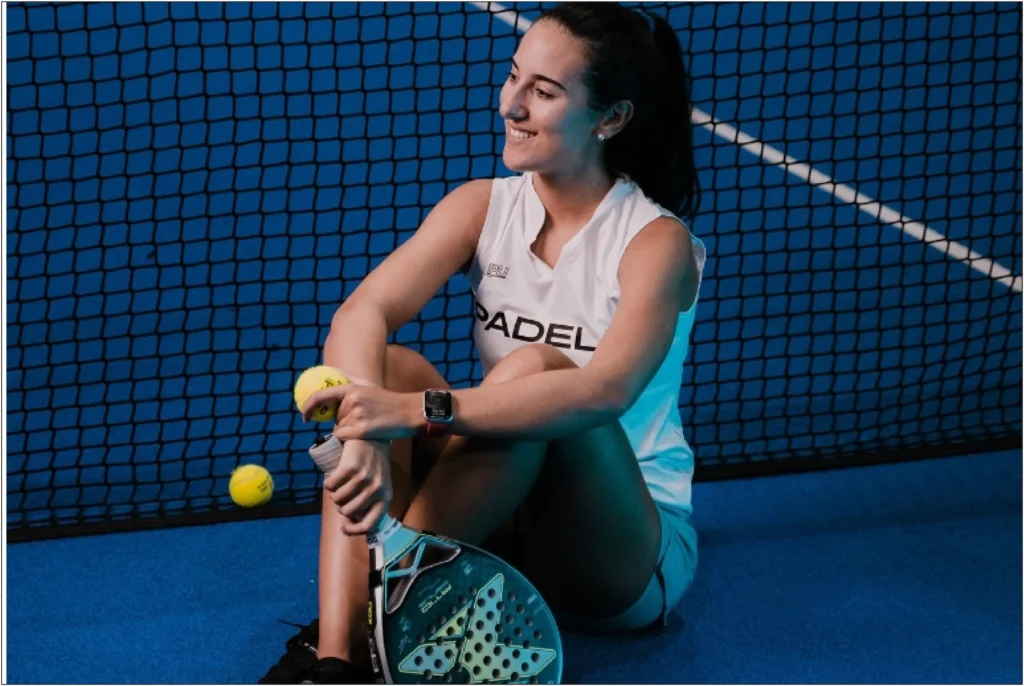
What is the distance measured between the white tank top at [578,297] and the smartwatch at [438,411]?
0.46m

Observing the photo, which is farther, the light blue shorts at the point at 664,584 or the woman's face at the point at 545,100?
the light blue shorts at the point at 664,584

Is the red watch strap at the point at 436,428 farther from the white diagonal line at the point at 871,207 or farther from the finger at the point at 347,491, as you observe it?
the white diagonal line at the point at 871,207

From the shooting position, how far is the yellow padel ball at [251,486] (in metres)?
3.27

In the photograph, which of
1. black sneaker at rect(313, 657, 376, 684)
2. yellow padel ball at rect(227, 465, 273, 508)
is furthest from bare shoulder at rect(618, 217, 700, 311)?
yellow padel ball at rect(227, 465, 273, 508)

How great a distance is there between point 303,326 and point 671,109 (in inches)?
68.9

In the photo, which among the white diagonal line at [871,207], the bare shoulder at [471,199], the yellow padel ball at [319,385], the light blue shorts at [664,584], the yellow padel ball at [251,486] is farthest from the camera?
the white diagonal line at [871,207]

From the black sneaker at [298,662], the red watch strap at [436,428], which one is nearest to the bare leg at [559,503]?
the red watch strap at [436,428]

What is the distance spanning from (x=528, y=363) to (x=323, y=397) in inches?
15.4

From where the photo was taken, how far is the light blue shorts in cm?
285

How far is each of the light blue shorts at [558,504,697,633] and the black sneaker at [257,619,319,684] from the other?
0.55 metres

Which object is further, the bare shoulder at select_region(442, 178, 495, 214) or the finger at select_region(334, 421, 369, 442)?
the bare shoulder at select_region(442, 178, 495, 214)

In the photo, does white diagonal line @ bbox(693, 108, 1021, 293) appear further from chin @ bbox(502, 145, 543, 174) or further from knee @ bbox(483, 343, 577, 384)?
knee @ bbox(483, 343, 577, 384)

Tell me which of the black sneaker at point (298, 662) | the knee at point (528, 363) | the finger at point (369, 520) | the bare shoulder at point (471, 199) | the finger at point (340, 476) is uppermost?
the bare shoulder at point (471, 199)

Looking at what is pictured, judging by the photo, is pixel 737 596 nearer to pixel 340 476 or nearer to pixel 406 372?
pixel 406 372
